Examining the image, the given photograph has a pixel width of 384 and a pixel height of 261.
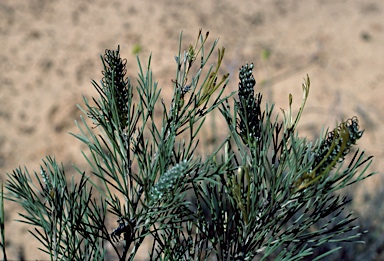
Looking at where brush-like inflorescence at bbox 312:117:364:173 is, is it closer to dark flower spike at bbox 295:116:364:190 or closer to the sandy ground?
dark flower spike at bbox 295:116:364:190

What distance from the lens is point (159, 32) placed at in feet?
11.1

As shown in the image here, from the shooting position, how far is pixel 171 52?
10.8 feet

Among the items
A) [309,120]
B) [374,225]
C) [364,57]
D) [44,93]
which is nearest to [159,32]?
[44,93]

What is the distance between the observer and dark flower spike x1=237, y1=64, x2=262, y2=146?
0.69 meters

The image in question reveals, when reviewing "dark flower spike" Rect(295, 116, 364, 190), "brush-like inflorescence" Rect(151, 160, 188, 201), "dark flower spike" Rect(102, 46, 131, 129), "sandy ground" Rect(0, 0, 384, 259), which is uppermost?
"sandy ground" Rect(0, 0, 384, 259)

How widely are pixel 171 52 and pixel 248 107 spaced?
263 centimetres

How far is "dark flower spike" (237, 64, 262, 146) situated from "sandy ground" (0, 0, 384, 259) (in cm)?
194

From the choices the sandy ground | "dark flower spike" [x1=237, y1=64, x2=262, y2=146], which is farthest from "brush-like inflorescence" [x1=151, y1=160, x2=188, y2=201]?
the sandy ground

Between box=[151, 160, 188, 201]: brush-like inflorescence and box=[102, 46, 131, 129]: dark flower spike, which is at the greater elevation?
box=[102, 46, 131, 129]: dark flower spike

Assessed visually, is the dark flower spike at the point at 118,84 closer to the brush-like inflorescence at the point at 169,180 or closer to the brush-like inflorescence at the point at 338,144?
the brush-like inflorescence at the point at 169,180

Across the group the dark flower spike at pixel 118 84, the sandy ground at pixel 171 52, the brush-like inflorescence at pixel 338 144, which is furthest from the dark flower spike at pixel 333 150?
the sandy ground at pixel 171 52

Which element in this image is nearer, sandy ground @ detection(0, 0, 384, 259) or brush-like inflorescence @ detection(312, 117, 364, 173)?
brush-like inflorescence @ detection(312, 117, 364, 173)

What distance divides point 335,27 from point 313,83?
67 centimetres

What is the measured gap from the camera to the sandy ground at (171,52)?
274 centimetres
